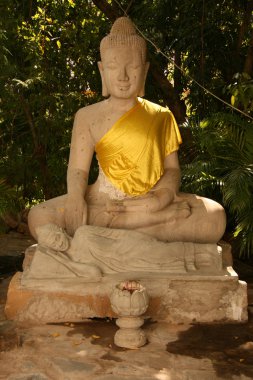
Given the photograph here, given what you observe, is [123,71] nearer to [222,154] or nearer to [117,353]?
[222,154]

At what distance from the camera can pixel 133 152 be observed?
446 cm

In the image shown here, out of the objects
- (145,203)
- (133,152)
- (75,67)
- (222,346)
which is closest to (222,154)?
(133,152)

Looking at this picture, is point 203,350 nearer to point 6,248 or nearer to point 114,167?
point 114,167

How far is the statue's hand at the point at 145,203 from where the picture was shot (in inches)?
170

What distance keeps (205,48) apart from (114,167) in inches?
119

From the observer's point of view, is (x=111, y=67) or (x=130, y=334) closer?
(x=130, y=334)

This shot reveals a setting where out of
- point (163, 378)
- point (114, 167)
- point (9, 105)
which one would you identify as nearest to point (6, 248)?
point (9, 105)

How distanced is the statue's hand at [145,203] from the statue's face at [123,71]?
79cm

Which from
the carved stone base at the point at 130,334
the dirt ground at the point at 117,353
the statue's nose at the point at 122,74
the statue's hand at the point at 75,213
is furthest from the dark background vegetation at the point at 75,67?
the carved stone base at the point at 130,334

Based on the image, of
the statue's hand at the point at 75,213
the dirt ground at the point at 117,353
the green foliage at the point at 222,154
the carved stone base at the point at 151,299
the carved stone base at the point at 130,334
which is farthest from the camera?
the green foliage at the point at 222,154

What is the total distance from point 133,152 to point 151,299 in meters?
1.18

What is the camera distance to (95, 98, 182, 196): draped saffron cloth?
14.6 feet

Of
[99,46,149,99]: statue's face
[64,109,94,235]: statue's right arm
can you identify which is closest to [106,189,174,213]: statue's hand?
[64,109,94,235]: statue's right arm

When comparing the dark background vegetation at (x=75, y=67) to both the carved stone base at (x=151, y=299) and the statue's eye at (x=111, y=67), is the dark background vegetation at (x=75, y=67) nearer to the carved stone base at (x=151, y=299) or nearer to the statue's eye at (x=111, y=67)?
the statue's eye at (x=111, y=67)
